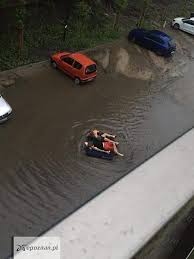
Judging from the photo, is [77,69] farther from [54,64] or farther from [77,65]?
[54,64]

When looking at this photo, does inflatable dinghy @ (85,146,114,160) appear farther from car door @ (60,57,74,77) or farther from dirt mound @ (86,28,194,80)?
dirt mound @ (86,28,194,80)

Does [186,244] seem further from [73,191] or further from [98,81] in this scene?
[98,81]

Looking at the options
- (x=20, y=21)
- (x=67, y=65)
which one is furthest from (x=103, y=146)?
(x=20, y=21)

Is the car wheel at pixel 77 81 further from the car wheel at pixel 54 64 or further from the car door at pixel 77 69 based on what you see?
the car wheel at pixel 54 64

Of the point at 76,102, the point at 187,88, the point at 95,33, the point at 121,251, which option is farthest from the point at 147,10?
the point at 121,251

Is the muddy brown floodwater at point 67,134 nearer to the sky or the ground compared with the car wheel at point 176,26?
nearer to the ground

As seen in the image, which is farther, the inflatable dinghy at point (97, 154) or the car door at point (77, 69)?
the car door at point (77, 69)

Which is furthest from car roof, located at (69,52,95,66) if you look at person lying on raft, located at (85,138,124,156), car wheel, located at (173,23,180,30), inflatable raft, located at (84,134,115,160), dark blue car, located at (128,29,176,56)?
car wheel, located at (173,23,180,30)

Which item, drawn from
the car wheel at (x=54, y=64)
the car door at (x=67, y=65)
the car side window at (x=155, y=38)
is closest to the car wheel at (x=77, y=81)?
the car door at (x=67, y=65)
